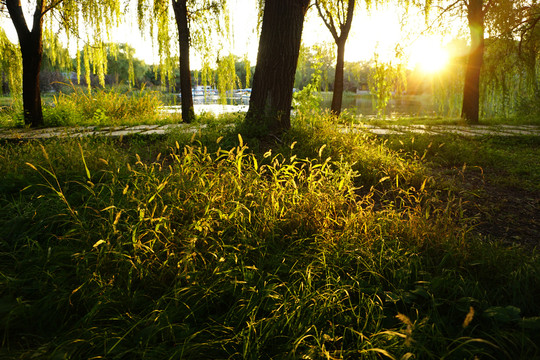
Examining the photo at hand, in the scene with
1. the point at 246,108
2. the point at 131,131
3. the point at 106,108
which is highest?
the point at 246,108

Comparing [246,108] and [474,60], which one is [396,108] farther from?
[474,60]

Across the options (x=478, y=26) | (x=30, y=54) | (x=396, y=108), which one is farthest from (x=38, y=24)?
(x=396, y=108)

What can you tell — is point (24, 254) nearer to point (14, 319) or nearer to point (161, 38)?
point (14, 319)

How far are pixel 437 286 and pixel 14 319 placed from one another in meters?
1.81

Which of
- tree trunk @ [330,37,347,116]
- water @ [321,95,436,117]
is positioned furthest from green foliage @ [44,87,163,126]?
water @ [321,95,436,117]

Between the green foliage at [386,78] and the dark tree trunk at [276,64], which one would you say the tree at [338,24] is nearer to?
the green foliage at [386,78]

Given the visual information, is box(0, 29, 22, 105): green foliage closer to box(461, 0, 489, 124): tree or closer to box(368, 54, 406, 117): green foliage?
box(368, 54, 406, 117): green foliage

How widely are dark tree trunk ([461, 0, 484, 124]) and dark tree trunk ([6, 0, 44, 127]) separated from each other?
9.35 m

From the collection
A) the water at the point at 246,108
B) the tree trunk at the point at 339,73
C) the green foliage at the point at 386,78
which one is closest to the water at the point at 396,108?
the water at the point at 246,108

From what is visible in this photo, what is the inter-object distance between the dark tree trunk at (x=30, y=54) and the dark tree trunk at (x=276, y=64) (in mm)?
4475

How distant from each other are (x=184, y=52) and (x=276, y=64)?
12.2 feet

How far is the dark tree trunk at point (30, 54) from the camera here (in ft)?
19.2

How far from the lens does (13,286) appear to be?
1.46 metres

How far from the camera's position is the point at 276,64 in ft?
14.2
